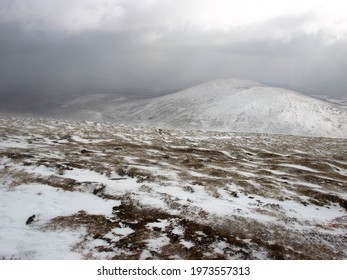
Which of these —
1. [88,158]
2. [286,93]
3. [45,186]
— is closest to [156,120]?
[286,93]

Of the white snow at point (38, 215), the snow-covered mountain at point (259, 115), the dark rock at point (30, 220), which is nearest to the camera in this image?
the white snow at point (38, 215)

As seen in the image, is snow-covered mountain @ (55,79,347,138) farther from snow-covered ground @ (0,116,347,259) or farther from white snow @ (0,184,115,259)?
white snow @ (0,184,115,259)

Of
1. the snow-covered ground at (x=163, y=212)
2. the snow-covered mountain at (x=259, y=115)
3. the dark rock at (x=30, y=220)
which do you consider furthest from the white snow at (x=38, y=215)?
the snow-covered mountain at (x=259, y=115)

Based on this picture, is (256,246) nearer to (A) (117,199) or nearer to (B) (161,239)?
(B) (161,239)

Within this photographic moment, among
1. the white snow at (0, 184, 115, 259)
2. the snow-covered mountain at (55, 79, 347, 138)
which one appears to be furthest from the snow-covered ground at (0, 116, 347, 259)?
the snow-covered mountain at (55, 79, 347, 138)

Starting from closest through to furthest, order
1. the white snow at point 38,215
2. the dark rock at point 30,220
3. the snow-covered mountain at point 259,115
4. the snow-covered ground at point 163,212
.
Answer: the white snow at point 38,215 < the snow-covered ground at point 163,212 < the dark rock at point 30,220 < the snow-covered mountain at point 259,115

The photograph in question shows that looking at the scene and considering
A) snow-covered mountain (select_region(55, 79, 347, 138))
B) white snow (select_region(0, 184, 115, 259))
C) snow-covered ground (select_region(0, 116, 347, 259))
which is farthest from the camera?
snow-covered mountain (select_region(55, 79, 347, 138))

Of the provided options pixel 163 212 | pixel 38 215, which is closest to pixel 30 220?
pixel 38 215

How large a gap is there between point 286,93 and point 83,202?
630ft

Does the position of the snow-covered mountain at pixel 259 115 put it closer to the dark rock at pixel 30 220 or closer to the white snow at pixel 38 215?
the white snow at pixel 38 215

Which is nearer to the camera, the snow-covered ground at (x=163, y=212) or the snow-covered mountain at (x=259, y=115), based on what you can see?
the snow-covered ground at (x=163, y=212)

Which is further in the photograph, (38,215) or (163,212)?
(163,212)

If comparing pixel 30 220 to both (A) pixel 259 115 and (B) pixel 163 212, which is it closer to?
(B) pixel 163 212

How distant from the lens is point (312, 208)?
2147cm
